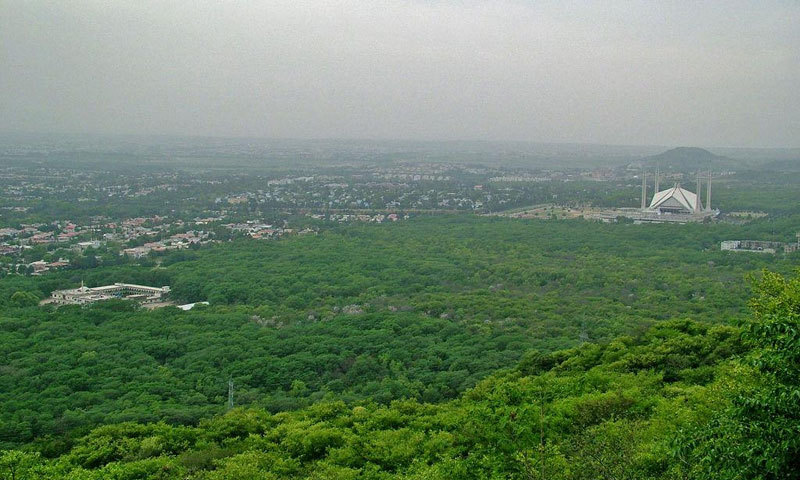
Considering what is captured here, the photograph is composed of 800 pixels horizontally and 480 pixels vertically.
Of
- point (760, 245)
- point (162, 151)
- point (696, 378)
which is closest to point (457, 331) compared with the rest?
point (696, 378)

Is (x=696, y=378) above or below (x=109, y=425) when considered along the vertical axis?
above

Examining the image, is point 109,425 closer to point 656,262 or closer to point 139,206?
point 656,262

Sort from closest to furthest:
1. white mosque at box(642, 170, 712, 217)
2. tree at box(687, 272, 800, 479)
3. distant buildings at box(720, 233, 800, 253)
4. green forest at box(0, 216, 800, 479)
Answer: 1. tree at box(687, 272, 800, 479)
2. green forest at box(0, 216, 800, 479)
3. distant buildings at box(720, 233, 800, 253)
4. white mosque at box(642, 170, 712, 217)

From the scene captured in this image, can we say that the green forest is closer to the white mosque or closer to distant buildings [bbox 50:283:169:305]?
distant buildings [bbox 50:283:169:305]

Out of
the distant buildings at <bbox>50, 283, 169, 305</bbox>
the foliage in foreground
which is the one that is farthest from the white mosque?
the foliage in foreground

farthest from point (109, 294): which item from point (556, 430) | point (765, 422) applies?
point (765, 422)

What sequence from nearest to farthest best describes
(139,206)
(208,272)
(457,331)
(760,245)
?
(457,331), (208,272), (760,245), (139,206)

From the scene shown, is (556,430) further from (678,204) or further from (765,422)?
(678,204)

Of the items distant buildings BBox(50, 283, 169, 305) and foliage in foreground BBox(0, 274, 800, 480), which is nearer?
foliage in foreground BBox(0, 274, 800, 480)
